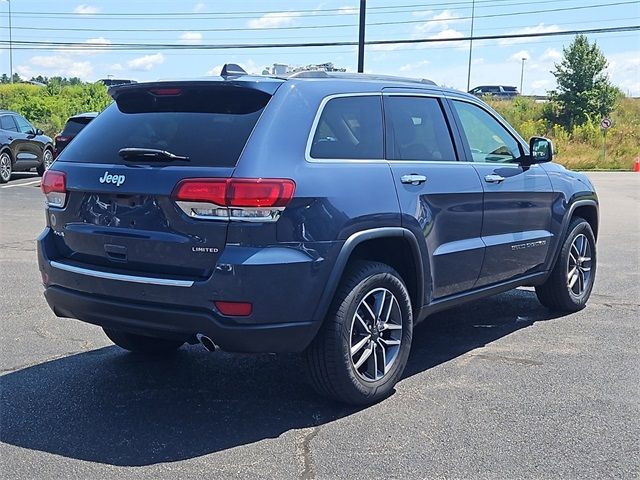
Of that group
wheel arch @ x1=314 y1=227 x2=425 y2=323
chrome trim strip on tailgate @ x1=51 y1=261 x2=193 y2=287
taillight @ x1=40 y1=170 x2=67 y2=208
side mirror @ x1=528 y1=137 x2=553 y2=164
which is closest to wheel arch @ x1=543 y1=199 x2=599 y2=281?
side mirror @ x1=528 y1=137 x2=553 y2=164

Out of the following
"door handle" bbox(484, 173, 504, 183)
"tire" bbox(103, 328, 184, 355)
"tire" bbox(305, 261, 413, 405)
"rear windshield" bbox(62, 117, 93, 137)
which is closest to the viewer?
"tire" bbox(305, 261, 413, 405)

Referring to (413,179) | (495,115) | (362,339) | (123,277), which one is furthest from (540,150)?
(123,277)

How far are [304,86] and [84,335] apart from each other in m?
2.73

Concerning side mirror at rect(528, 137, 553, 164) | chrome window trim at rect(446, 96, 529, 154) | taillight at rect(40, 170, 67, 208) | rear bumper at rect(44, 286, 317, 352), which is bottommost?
rear bumper at rect(44, 286, 317, 352)

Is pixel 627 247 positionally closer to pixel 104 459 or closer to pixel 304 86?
pixel 304 86

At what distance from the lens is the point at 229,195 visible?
3.68 meters

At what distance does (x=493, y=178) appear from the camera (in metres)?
5.37

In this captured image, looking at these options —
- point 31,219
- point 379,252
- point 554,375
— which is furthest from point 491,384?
point 31,219

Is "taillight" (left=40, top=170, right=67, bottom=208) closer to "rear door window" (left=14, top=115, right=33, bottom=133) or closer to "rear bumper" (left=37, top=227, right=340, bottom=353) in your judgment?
"rear bumper" (left=37, top=227, right=340, bottom=353)

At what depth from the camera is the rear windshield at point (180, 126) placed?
392cm

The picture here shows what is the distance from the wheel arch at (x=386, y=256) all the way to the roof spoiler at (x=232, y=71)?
1249 millimetres

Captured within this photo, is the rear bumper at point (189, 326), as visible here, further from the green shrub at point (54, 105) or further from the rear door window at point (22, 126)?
the green shrub at point (54, 105)

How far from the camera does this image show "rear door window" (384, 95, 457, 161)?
15.3 ft

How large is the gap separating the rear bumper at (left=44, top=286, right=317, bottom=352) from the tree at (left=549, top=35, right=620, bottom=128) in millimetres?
45896
